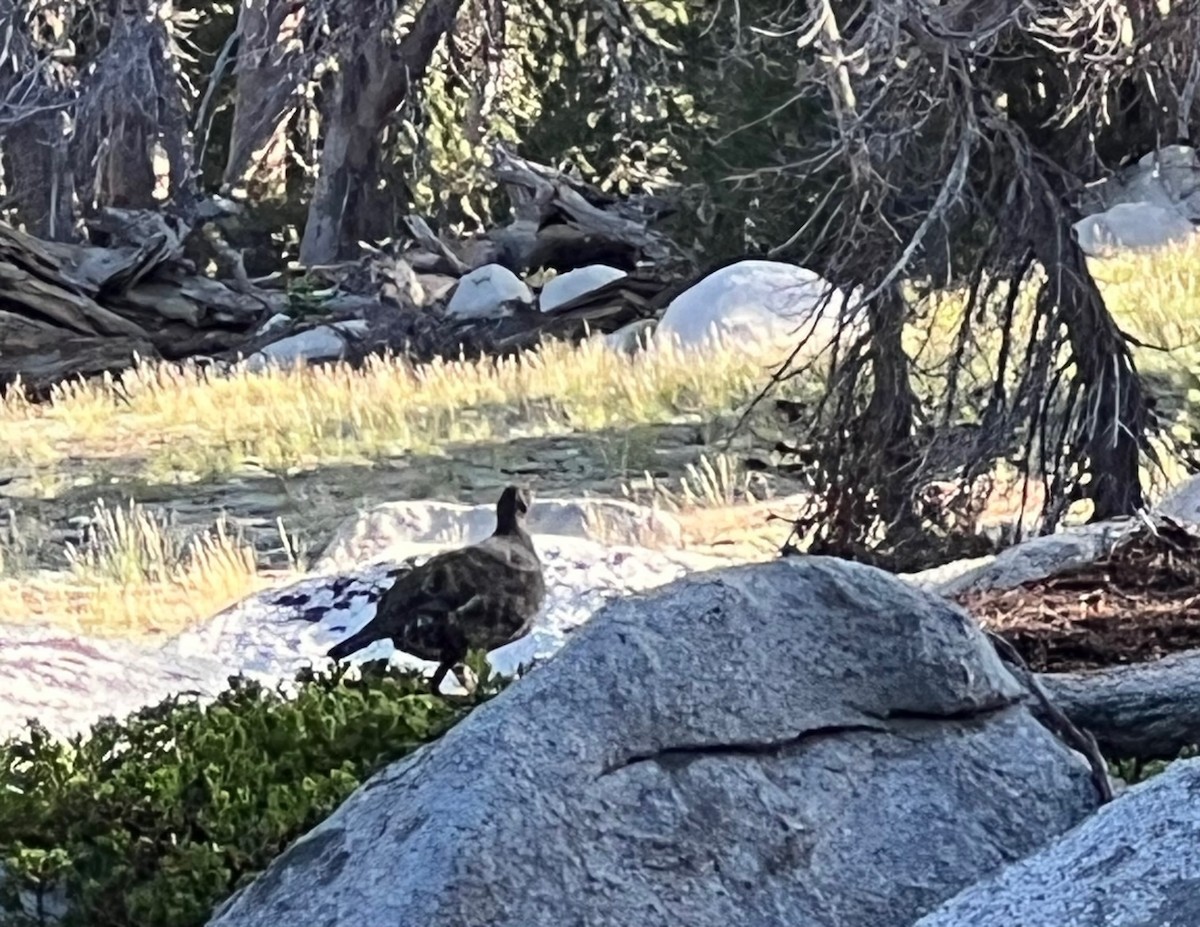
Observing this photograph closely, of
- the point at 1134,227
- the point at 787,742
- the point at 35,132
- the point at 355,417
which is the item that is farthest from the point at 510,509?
the point at 35,132

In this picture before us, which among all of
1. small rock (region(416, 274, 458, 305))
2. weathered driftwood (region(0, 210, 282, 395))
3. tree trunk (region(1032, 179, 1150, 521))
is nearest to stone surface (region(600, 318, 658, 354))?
small rock (region(416, 274, 458, 305))

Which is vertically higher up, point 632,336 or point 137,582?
point 632,336

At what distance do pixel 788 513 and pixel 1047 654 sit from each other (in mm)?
4649

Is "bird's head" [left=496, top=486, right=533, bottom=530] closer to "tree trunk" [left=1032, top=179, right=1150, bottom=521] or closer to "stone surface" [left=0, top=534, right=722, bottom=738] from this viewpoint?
"stone surface" [left=0, top=534, right=722, bottom=738]

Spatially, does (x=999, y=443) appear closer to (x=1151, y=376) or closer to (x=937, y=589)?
(x=937, y=589)

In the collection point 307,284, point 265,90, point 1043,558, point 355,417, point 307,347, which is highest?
point 265,90

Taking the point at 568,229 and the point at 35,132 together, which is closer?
the point at 568,229

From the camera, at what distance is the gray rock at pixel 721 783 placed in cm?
289

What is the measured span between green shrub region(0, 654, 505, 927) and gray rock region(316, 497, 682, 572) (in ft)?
15.5

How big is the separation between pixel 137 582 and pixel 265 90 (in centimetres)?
1306

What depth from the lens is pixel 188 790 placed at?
3914 mm

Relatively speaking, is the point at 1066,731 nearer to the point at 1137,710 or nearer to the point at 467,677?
the point at 1137,710

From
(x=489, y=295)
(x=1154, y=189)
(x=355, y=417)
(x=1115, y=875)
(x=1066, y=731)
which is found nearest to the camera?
(x=1115, y=875)

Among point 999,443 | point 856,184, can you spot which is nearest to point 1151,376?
point 999,443
